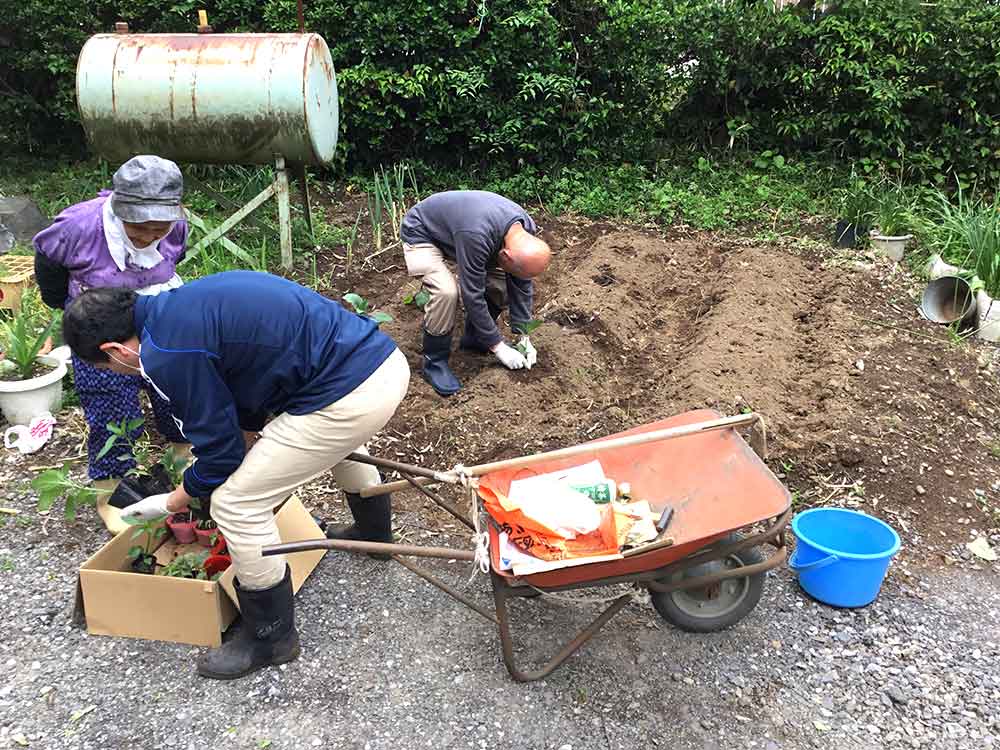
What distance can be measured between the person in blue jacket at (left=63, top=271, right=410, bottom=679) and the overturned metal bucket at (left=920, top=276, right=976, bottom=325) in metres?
4.28

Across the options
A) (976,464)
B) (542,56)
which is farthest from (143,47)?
Result: (976,464)

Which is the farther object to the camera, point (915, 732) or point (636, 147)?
point (636, 147)

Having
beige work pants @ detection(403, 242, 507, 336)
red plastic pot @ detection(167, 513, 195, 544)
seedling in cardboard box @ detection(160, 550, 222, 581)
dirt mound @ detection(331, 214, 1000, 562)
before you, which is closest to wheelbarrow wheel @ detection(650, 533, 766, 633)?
dirt mound @ detection(331, 214, 1000, 562)

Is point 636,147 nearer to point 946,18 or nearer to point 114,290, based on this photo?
point 946,18

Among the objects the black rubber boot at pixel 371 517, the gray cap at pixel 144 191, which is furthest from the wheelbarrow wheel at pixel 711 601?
the gray cap at pixel 144 191

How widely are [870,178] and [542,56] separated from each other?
3331mm

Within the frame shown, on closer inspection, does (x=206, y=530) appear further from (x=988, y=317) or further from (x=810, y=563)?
(x=988, y=317)

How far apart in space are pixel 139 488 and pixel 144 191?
130 cm

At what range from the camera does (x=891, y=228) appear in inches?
254

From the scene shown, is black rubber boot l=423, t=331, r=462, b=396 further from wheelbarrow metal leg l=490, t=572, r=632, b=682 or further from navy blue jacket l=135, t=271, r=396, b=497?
wheelbarrow metal leg l=490, t=572, r=632, b=682

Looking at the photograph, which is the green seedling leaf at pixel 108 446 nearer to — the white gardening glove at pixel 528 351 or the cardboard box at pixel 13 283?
the cardboard box at pixel 13 283

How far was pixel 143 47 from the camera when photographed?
17.6ft

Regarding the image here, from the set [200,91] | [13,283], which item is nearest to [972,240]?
[200,91]

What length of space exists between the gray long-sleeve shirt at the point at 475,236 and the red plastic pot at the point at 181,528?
1836mm
